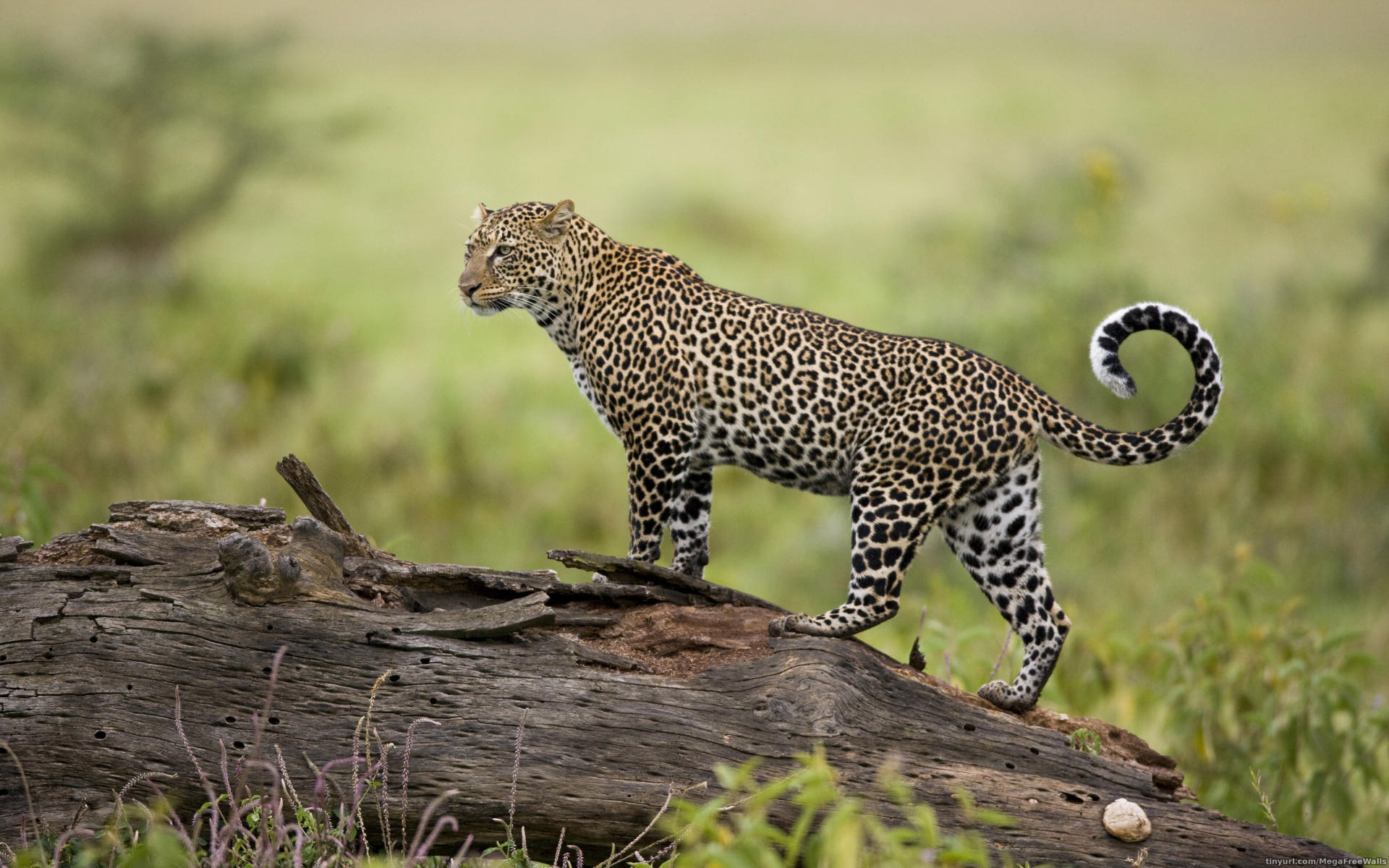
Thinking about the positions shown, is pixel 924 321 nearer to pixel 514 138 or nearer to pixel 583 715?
pixel 583 715

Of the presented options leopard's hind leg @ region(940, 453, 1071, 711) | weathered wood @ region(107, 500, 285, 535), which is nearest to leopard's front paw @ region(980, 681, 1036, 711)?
leopard's hind leg @ region(940, 453, 1071, 711)

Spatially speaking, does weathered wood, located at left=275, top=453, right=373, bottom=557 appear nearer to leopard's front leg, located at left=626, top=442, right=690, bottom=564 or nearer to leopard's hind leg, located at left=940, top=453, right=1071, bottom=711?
leopard's front leg, located at left=626, top=442, right=690, bottom=564

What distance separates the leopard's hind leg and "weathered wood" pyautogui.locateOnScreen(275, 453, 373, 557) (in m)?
3.51

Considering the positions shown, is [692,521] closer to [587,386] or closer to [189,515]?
[587,386]

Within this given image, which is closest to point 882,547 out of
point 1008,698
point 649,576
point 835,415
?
point 835,415

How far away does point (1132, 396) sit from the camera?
25.6ft

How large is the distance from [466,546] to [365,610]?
12602mm

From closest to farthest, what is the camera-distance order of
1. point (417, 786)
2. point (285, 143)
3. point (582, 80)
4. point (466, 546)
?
point (417, 786), point (466, 546), point (285, 143), point (582, 80)

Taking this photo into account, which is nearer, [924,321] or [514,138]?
[924,321]

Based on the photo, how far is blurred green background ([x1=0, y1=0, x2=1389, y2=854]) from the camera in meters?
12.3

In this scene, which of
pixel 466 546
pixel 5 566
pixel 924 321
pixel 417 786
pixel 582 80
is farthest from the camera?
pixel 582 80

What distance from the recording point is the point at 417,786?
6695mm

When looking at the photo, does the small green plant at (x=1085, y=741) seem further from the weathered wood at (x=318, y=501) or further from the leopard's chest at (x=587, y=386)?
the weathered wood at (x=318, y=501)

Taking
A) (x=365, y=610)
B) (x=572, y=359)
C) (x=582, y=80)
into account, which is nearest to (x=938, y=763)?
(x=365, y=610)
